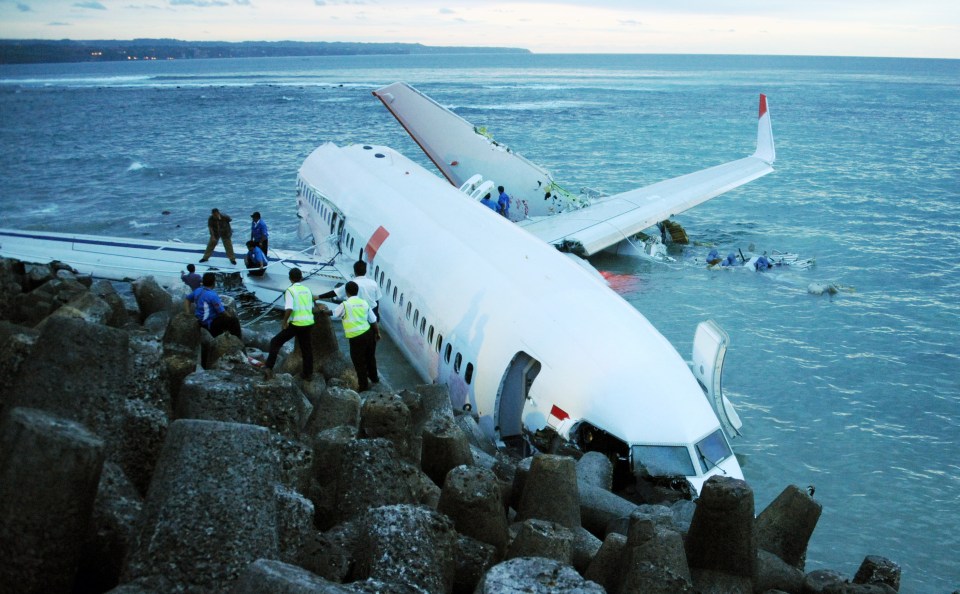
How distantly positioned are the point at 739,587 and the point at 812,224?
31.4m

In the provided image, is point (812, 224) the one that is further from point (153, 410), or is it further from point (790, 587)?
point (153, 410)

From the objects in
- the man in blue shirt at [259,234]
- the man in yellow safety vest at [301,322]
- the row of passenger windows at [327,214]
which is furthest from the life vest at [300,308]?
the man in blue shirt at [259,234]

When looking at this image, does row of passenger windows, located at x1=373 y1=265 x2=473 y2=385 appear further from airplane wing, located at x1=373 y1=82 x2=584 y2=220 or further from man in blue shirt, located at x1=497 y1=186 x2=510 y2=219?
airplane wing, located at x1=373 y1=82 x2=584 y2=220

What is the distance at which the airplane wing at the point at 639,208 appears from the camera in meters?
26.4

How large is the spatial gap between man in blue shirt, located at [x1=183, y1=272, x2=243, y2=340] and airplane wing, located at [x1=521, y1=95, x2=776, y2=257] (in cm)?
1228

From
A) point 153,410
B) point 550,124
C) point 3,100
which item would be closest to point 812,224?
point 153,410

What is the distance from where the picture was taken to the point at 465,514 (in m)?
7.64

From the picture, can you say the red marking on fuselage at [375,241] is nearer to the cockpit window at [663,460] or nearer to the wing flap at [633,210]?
the wing flap at [633,210]

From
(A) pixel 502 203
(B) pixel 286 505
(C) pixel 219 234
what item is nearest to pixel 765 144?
(A) pixel 502 203

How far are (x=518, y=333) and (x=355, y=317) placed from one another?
9.48ft

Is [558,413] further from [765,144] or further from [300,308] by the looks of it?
[765,144]

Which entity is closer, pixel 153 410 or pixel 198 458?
pixel 198 458

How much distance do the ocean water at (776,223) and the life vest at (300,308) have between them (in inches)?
152

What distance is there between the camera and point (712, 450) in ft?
36.3
